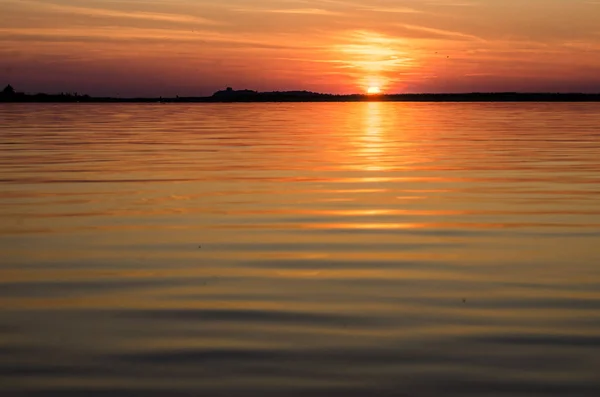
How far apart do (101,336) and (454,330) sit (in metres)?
2.98

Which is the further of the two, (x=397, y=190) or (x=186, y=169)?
(x=186, y=169)

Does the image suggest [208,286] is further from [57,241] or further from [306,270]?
[57,241]

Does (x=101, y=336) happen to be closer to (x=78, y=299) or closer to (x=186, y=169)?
(x=78, y=299)

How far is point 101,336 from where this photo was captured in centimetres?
833

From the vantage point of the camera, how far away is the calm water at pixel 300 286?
7.19m

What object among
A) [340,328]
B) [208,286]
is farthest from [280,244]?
[340,328]

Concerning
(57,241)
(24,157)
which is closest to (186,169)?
(24,157)

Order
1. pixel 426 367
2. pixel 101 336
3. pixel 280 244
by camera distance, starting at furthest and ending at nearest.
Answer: pixel 280 244, pixel 101 336, pixel 426 367

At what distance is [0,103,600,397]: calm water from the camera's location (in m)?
7.19

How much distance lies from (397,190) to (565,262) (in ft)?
28.5

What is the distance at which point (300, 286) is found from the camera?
10406mm

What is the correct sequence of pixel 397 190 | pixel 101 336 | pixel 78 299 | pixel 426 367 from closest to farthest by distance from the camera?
pixel 426 367 → pixel 101 336 → pixel 78 299 → pixel 397 190

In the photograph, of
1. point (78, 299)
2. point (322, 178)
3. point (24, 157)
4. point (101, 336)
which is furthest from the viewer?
point (24, 157)

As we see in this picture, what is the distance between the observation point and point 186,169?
25.9 m
